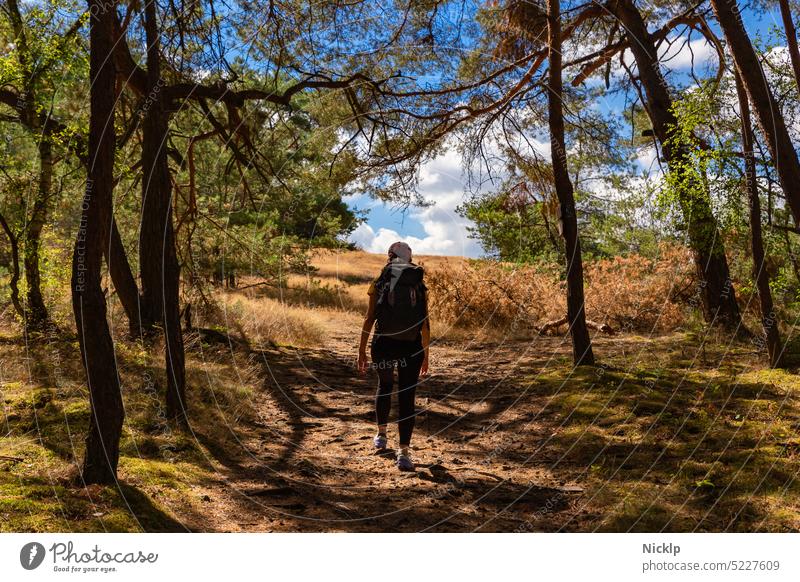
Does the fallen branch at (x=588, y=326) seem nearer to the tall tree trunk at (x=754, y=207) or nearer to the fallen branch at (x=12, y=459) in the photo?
the tall tree trunk at (x=754, y=207)

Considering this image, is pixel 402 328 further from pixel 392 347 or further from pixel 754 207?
pixel 754 207

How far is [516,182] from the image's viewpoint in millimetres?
14164

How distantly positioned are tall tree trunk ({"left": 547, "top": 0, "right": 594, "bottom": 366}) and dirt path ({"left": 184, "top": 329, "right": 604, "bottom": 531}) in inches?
55.7

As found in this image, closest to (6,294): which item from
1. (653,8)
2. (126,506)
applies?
(126,506)

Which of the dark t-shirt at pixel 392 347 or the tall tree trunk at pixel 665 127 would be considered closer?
the dark t-shirt at pixel 392 347

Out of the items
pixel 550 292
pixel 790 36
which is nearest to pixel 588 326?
pixel 550 292

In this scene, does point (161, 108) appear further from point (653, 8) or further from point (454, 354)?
point (653, 8)

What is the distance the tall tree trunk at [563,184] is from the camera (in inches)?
405

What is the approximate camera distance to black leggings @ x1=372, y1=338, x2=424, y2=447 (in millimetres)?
6871

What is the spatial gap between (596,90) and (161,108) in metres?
9.23

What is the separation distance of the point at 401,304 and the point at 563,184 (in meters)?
4.58

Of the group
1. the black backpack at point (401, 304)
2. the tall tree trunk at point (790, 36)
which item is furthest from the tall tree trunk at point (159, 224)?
the tall tree trunk at point (790, 36)

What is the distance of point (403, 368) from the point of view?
23.1 ft

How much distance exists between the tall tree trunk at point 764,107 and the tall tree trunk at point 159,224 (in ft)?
19.2
